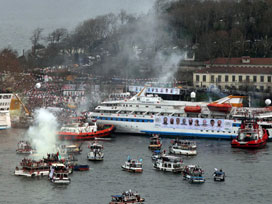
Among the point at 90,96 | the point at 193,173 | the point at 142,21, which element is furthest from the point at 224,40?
the point at 193,173

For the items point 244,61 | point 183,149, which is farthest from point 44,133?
point 244,61

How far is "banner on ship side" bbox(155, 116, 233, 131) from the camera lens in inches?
3204

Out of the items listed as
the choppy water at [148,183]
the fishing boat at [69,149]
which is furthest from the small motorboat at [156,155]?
the fishing boat at [69,149]

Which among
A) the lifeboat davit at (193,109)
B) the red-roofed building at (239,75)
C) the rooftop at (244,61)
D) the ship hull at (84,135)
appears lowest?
the ship hull at (84,135)

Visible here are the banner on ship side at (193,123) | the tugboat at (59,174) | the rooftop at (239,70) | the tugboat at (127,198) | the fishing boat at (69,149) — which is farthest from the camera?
the rooftop at (239,70)

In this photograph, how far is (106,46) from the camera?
4577 inches

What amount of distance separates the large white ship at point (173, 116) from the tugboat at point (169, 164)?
16562 millimetres

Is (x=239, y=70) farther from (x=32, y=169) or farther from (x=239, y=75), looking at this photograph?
(x=32, y=169)

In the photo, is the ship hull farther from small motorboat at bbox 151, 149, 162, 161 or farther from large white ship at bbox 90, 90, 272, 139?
small motorboat at bbox 151, 149, 162, 161

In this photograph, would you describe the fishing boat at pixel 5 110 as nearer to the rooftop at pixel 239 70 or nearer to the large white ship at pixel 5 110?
the large white ship at pixel 5 110

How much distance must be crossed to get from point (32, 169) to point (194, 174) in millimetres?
9340

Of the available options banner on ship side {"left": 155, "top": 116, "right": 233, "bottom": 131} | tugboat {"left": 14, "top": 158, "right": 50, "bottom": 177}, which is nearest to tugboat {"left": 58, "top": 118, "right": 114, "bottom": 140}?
banner on ship side {"left": 155, "top": 116, "right": 233, "bottom": 131}

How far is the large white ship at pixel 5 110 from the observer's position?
3366 inches

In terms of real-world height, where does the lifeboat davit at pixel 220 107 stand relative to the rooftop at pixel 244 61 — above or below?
below
